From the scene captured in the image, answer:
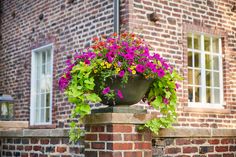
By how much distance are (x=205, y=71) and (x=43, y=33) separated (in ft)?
12.0

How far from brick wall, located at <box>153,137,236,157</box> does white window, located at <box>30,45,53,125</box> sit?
15.8 ft

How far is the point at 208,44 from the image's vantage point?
344 inches

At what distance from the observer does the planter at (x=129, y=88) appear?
427 cm

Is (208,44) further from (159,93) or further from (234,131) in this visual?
(159,93)

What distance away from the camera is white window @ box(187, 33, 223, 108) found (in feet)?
27.4

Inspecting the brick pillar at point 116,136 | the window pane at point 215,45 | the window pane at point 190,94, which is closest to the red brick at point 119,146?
the brick pillar at point 116,136

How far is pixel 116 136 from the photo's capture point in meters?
4.16

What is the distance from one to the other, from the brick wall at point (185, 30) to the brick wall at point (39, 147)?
8.66 ft

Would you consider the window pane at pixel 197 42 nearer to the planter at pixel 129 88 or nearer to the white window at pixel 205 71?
the white window at pixel 205 71

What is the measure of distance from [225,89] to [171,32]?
1.78m

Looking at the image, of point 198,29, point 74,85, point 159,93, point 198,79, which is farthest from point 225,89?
point 74,85

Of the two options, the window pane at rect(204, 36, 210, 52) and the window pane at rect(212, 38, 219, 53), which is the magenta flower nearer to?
the window pane at rect(204, 36, 210, 52)

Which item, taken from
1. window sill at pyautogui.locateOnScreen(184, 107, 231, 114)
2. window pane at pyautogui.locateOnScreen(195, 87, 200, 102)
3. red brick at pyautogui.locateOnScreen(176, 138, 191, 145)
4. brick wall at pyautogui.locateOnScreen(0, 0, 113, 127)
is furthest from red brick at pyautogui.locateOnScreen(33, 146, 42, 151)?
window pane at pyautogui.locateOnScreen(195, 87, 200, 102)

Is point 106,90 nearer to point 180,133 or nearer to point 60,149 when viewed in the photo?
point 180,133
